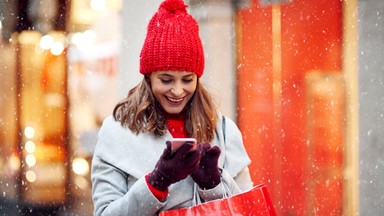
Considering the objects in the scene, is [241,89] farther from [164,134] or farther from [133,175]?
[133,175]

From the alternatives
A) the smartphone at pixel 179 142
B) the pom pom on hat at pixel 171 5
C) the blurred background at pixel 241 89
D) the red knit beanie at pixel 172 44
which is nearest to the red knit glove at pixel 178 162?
the smartphone at pixel 179 142

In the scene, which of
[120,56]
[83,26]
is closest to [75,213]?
[120,56]

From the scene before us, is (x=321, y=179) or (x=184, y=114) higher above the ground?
(x=184, y=114)

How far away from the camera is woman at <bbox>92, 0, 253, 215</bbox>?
3322 millimetres

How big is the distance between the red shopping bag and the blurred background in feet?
17.8

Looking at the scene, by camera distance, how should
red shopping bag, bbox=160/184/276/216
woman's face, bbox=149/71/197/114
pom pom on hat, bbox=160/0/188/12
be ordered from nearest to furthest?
red shopping bag, bbox=160/184/276/216
woman's face, bbox=149/71/197/114
pom pom on hat, bbox=160/0/188/12

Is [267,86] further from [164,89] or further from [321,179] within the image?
[164,89]

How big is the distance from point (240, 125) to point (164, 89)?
22.5ft

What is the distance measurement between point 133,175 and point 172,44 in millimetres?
617

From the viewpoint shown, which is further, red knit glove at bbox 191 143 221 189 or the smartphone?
red knit glove at bbox 191 143 221 189

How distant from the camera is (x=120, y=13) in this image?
38.9 ft

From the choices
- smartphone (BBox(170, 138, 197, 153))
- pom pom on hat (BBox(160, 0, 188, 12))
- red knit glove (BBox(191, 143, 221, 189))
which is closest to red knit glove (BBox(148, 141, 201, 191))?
smartphone (BBox(170, 138, 197, 153))

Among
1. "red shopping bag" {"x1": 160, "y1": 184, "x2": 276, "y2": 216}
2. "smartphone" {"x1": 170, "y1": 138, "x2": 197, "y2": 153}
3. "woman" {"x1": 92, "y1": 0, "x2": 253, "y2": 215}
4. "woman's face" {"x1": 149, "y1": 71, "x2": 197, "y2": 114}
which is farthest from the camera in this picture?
"woman's face" {"x1": 149, "y1": 71, "x2": 197, "y2": 114}

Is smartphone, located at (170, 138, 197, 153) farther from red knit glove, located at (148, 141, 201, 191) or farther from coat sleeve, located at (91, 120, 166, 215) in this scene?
coat sleeve, located at (91, 120, 166, 215)
